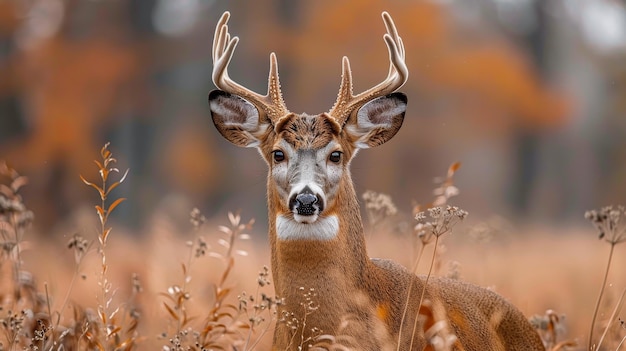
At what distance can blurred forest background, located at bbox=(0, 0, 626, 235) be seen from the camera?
1989 cm

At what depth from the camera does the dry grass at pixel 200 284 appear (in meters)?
4.43

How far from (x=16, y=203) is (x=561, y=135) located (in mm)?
20191

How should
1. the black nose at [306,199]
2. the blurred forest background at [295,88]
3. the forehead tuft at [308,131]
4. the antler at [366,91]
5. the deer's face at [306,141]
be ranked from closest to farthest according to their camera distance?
1. the black nose at [306,199]
2. the deer's face at [306,141]
3. the forehead tuft at [308,131]
4. the antler at [366,91]
5. the blurred forest background at [295,88]

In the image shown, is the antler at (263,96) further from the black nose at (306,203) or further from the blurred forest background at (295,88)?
the blurred forest background at (295,88)

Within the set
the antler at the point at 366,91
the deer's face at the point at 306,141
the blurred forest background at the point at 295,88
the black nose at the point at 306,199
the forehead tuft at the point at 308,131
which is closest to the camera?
the black nose at the point at 306,199

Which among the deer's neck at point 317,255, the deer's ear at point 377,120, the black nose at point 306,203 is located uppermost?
the deer's ear at point 377,120

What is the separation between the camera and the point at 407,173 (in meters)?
22.6

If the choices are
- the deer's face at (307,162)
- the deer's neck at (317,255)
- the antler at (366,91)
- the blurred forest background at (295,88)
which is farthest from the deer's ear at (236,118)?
the blurred forest background at (295,88)

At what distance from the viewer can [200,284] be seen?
7145 millimetres

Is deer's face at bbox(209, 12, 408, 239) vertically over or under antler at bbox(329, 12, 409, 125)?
under

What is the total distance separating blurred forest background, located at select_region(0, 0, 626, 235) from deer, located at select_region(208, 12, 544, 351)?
14.2m

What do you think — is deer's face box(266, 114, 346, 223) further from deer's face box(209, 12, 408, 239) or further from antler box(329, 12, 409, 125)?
antler box(329, 12, 409, 125)

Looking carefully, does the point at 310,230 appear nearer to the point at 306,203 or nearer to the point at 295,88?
the point at 306,203

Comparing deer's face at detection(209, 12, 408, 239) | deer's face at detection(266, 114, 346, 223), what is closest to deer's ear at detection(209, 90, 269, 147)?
deer's face at detection(209, 12, 408, 239)
